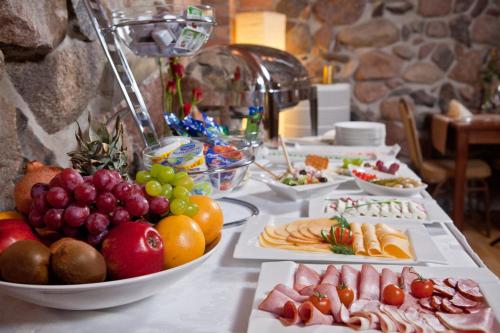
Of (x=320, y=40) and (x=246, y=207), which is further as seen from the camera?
(x=320, y=40)

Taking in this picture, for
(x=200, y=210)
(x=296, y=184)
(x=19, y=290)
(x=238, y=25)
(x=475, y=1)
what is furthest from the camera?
(x=475, y=1)

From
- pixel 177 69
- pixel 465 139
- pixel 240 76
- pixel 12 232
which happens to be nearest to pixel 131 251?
pixel 12 232

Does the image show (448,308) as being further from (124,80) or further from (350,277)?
(124,80)

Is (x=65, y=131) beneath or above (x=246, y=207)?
above

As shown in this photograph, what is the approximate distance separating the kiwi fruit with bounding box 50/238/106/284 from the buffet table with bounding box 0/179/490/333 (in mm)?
83

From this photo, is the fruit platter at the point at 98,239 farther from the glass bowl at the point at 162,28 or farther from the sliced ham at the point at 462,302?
the glass bowl at the point at 162,28

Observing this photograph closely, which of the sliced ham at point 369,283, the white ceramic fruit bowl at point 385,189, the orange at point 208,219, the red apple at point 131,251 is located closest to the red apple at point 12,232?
the red apple at point 131,251

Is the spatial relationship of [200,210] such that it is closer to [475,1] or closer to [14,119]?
[14,119]

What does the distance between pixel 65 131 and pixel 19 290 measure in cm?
52

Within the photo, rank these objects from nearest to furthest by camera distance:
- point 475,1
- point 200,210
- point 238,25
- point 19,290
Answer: point 19,290, point 200,210, point 238,25, point 475,1

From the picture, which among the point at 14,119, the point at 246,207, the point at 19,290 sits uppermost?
the point at 14,119

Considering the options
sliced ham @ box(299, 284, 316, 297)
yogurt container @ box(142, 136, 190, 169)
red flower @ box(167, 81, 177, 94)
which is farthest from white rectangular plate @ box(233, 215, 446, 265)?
red flower @ box(167, 81, 177, 94)

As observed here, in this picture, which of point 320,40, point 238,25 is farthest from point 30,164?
point 320,40

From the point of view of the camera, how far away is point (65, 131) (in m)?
1.00
